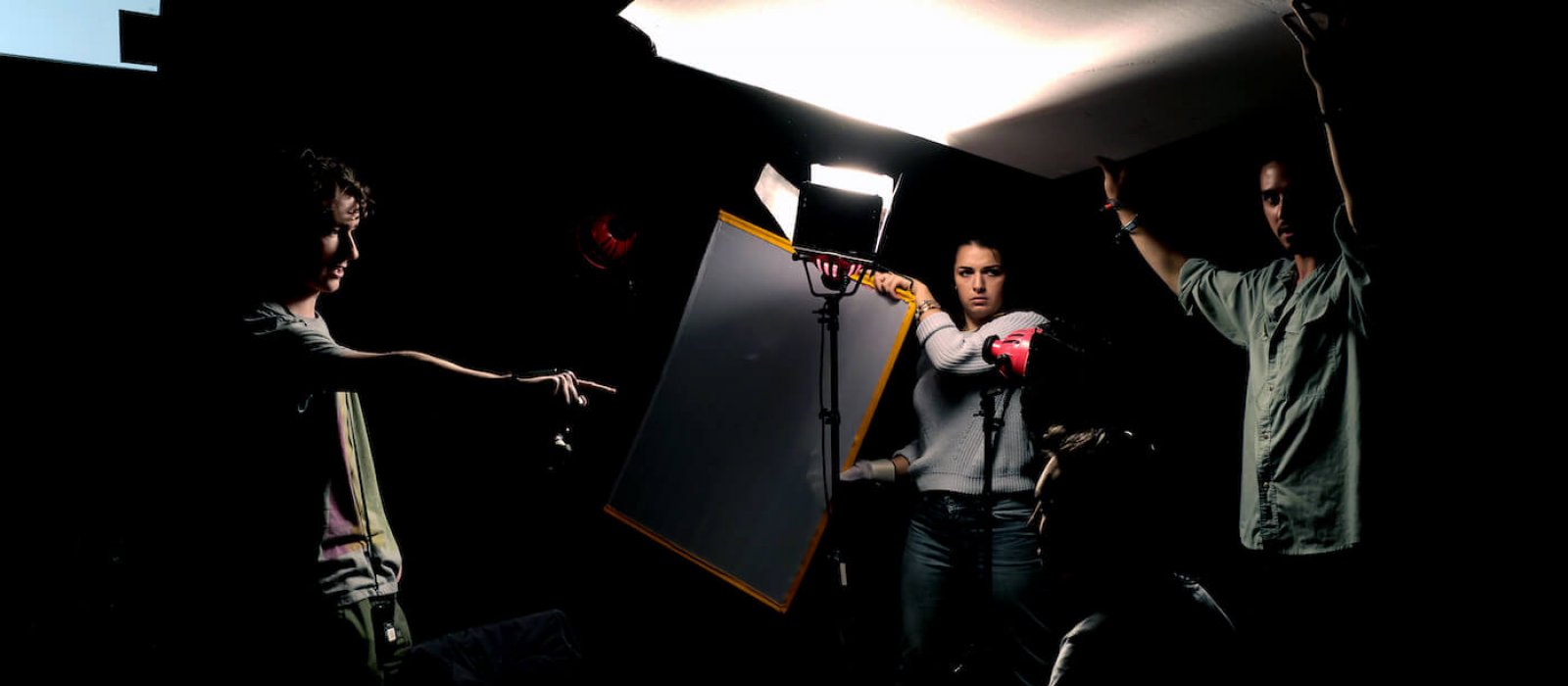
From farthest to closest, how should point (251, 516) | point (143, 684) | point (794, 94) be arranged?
point (794, 94) < point (143, 684) < point (251, 516)

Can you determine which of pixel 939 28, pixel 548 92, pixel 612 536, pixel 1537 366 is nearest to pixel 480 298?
pixel 548 92

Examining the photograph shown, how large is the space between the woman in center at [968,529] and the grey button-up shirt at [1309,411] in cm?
71

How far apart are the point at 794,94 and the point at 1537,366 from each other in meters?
1.90

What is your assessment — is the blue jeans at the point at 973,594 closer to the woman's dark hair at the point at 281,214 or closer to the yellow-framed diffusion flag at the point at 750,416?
the yellow-framed diffusion flag at the point at 750,416

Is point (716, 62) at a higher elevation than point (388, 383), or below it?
higher

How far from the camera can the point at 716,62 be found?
6.31ft

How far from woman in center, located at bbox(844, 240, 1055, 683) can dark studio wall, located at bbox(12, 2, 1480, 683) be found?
1.17 feet

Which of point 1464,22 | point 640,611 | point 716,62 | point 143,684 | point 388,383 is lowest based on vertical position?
point 640,611

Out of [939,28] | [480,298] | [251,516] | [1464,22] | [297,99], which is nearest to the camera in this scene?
[1464,22]

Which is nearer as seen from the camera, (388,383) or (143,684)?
(388,383)

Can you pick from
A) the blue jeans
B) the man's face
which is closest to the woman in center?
the blue jeans

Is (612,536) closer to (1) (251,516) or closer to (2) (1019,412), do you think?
(1) (251,516)

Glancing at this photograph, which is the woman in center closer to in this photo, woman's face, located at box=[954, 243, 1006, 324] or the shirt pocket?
woman's face, located at box=[954, 243, 1006, 324]

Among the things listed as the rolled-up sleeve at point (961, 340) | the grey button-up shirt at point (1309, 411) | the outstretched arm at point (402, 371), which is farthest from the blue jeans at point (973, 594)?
the outstretched arm at point (402, 371)
